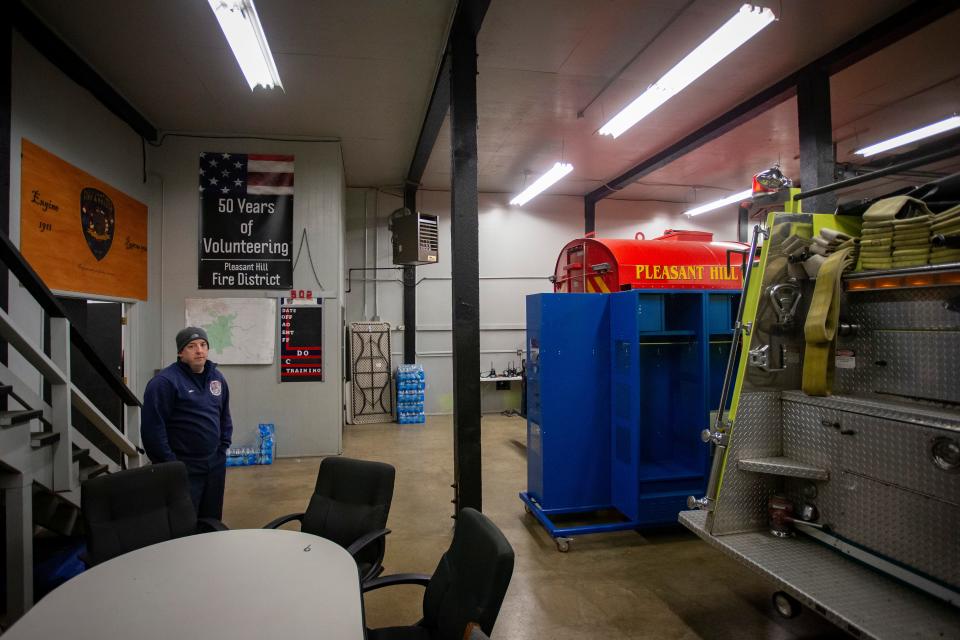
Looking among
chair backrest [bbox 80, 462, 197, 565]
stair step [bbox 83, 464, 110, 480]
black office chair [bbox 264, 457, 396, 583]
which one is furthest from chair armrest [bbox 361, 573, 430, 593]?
stair step [bbox 83, 464, 110, 480]

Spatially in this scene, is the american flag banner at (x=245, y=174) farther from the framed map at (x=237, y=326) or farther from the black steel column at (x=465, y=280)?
the black steel column at (x=465, y=280)

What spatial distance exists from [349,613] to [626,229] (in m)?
9.63

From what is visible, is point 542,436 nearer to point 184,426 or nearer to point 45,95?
point 184,426

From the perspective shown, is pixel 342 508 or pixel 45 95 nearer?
pixel 342 508

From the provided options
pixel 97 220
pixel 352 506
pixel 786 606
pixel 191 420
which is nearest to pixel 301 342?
pixel 97 220

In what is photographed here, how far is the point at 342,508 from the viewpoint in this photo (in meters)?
2.55

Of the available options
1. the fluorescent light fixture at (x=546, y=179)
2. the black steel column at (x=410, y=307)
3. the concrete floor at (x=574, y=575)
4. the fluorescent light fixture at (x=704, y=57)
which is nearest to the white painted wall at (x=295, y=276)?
the concrete floor at (x=574, y=575)

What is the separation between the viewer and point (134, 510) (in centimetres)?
235

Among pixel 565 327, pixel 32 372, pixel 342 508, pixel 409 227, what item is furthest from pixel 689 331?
pixel 32 372

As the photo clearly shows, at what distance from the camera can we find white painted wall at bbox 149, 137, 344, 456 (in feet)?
19.3

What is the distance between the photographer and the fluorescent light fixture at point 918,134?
5.46 m

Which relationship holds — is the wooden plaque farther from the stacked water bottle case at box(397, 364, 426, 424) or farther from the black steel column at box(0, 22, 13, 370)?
the stacked water bottle case at box(397, 364, 426, 424)

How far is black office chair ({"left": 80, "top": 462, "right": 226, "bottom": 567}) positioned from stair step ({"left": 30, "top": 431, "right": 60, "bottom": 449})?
0.60 metres

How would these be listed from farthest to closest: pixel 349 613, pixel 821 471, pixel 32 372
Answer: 1. pixel 32 372
2. pixel 821 471
3. pixel 349 613
